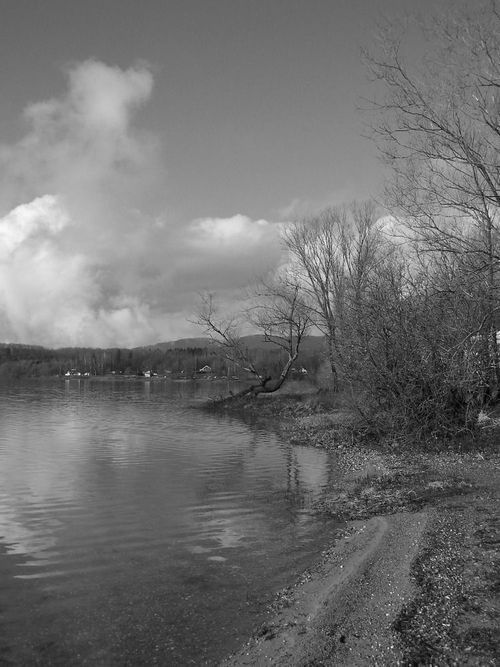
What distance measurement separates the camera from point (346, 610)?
5547mm

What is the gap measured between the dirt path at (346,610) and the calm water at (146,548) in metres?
0.40

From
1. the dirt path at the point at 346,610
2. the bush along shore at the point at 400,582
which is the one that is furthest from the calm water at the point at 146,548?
the bush along shore at the point at 400,582

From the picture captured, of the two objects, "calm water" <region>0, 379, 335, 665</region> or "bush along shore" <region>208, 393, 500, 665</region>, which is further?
"calm water" <region>0, 379, 335, 665</region>

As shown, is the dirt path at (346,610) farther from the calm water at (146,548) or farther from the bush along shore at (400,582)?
the calm water at (146,548)

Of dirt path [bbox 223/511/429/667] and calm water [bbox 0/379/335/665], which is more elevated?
dirt path [bbox 223/511/429/667]

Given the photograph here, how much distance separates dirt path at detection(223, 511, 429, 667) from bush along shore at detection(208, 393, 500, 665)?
0.04 ft

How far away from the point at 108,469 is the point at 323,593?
10.2m

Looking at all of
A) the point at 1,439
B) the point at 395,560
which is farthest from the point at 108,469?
the point at 395,560

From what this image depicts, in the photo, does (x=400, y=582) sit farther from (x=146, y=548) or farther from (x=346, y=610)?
(x=146, y=548)

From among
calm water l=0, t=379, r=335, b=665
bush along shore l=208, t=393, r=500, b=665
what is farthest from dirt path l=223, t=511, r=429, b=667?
calm water l=0, t=379, r=335, b=665

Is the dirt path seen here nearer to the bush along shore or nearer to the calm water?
the bush along shore

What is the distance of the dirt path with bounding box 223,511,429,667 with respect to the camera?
15.5 ft

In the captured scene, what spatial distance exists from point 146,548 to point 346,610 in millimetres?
3855

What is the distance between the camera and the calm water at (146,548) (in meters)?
5.48
